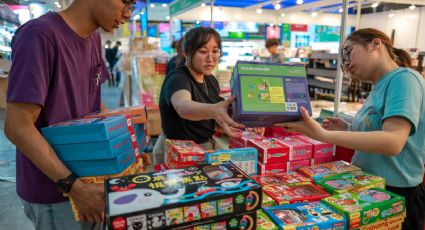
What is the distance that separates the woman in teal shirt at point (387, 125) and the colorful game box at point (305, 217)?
0.99 ft

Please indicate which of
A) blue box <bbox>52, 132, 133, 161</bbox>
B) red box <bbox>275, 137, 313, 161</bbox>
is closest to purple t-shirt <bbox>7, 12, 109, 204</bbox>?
blue box <bbox>52, 132, 133, 161</bbox>

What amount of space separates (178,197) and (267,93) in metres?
0.55

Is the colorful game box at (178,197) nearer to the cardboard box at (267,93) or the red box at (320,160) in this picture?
the cardboard box at (267,93)

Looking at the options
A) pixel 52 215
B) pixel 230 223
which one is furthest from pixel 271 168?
pixel 52 215

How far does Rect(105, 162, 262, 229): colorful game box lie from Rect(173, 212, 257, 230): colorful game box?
0.06ft

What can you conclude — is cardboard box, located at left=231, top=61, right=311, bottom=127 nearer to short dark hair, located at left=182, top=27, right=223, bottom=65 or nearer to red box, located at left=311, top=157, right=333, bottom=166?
red box, located at left=311, top=157, right=333, bottom=166

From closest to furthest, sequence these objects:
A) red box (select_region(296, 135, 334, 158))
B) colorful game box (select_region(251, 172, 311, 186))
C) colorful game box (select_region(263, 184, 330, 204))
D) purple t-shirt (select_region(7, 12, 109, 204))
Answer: purple t-shirt (select_region(7, 12, 109, 204)), colorful game box (select_region(263, 184, 330, 204)), colorful game box (select_region(251, 172, 311, 186)), red box (select_region(296, 135, 334, 158))

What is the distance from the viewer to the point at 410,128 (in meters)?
1.30

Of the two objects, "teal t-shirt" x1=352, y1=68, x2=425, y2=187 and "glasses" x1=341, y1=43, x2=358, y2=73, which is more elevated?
"glasses" x1=341, y1=43, x2=358, y2=73

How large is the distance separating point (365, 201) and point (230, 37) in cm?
1161

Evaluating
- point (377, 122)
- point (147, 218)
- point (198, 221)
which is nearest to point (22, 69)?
point (147, 218)

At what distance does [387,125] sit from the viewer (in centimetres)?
130

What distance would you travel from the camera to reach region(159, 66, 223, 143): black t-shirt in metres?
1.94

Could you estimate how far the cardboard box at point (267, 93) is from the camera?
118 centimetres
